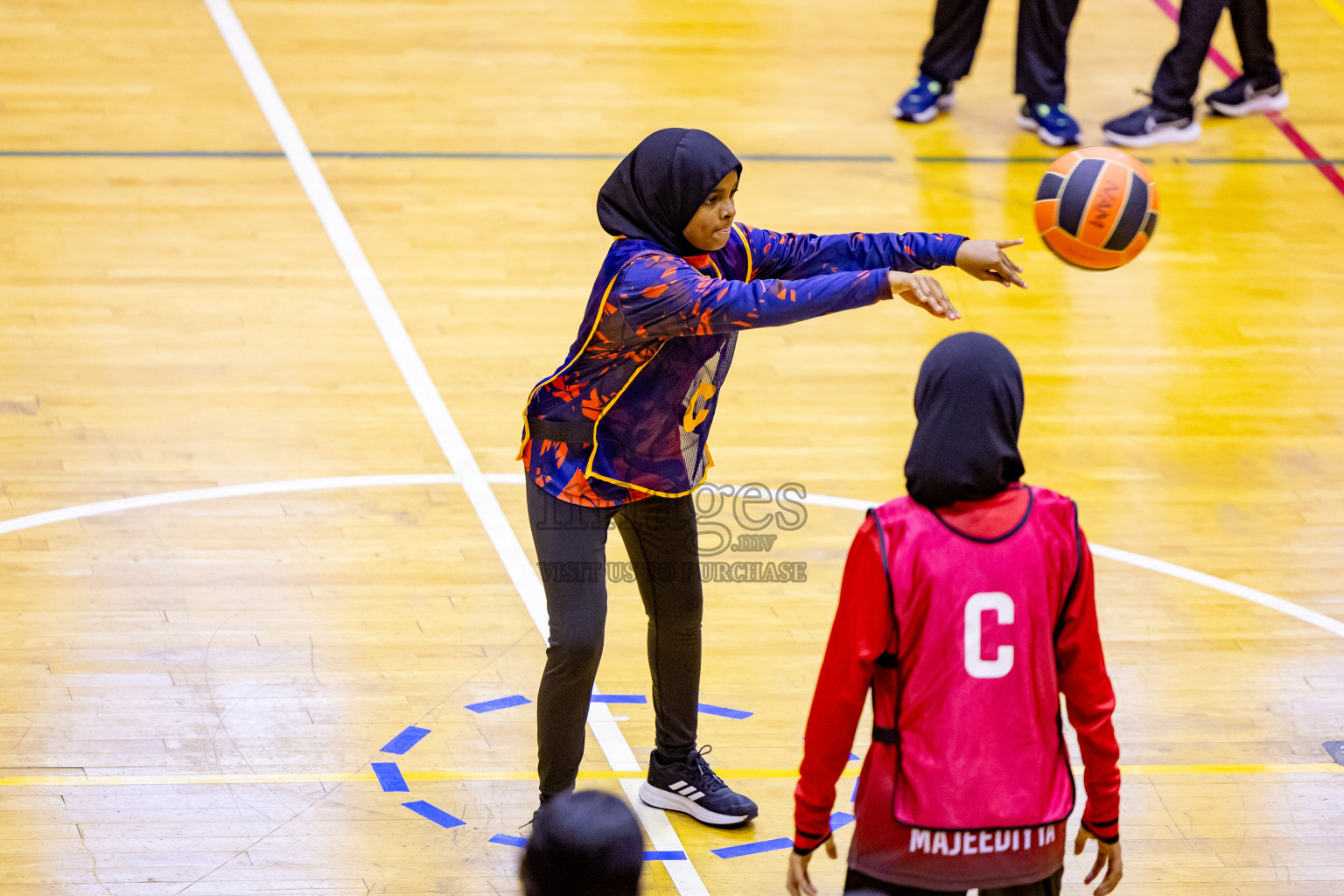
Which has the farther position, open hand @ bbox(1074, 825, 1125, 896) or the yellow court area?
the yellow court area

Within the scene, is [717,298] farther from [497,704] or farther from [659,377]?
[497,704]

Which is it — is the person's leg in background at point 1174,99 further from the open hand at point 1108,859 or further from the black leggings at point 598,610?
the open hand at point 1108,859

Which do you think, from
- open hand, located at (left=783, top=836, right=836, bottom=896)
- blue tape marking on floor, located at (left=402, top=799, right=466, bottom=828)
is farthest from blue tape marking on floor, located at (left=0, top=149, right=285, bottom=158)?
open hand, located at (left=783, top=836, right=836, bottom=896)

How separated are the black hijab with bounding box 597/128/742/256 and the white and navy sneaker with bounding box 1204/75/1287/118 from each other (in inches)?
261

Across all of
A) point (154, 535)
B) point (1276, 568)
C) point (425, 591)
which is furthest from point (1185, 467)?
point (154, 535)

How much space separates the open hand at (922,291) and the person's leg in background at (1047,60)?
19.2 ft

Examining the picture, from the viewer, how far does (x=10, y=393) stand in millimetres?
6156

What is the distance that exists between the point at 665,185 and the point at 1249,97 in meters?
6.86

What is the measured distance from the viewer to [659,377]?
364cm

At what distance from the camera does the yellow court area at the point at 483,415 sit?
4.20m

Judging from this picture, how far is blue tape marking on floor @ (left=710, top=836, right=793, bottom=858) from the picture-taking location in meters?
3.99

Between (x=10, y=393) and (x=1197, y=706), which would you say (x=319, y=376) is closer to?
(x=10, y=393)

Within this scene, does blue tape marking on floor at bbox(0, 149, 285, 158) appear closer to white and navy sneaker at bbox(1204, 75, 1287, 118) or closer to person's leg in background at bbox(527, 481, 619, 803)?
person's leg in background at bbox(527, 481, 619, 803)

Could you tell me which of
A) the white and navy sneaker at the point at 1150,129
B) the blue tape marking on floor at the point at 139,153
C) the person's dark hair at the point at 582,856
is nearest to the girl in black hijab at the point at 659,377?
the person's dark hair at the point at 582,856
